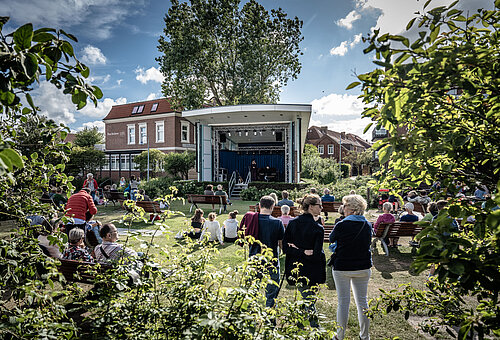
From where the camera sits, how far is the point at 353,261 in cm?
332

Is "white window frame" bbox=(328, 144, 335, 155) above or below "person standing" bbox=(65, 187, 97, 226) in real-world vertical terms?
above

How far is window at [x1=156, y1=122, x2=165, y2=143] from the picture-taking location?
1399 inches

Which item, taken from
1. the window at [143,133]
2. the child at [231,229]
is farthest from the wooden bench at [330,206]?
the window at [143,133]

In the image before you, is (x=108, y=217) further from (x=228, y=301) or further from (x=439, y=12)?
(x=439, y=12)

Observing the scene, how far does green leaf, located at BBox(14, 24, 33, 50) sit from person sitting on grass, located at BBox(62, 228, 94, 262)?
160 inches

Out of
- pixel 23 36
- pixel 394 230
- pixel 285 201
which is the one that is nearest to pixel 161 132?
pixel 285 201

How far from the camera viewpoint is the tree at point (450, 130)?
4.03ft

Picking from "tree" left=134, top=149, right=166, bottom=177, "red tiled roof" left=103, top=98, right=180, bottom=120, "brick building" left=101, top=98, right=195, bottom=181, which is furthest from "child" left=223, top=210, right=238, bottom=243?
"red tiled roof" left=103, top=98, right=180, bottom=120

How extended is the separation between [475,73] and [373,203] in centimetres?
1552

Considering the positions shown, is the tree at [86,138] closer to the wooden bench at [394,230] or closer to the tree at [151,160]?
the tree at [151,160]

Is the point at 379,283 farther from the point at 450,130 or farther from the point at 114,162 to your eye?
the point at 114,162

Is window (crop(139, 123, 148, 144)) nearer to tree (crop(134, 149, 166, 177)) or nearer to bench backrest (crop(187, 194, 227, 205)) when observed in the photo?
tree (crop(134, 149, 166, 177))

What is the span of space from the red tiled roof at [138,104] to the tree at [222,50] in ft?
29.9

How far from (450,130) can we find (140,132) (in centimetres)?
3953
